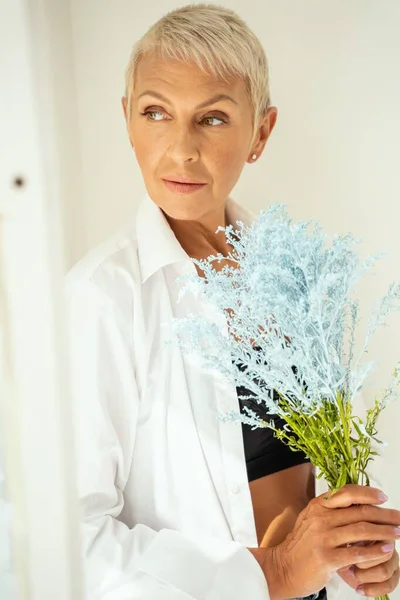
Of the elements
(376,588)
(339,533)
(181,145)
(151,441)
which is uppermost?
(181,145)

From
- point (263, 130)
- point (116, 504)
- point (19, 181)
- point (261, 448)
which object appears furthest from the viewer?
point (263, 130)

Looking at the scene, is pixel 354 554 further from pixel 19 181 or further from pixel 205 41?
pixel 205 41

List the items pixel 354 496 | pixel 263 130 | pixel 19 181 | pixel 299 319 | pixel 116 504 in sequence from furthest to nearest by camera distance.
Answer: pixel 263 130 → pixel 116 504 → pixel 354 496 → pixel 299 319 → pixel 19 181

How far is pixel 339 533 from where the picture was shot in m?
1.31

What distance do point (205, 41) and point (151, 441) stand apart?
82 centimetres

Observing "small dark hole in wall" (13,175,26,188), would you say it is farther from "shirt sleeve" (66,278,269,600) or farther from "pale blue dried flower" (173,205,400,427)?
"shirt sleeve" (66,278,269,600)

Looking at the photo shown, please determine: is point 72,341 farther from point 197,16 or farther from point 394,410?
point 394,410

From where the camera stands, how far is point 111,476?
Answer: 142 cm

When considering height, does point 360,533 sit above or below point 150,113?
below

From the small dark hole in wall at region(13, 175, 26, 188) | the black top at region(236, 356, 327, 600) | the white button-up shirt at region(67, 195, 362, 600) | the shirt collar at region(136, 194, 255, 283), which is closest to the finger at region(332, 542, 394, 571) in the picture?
the white button-up shirt at region(67, 195, 362, 600)

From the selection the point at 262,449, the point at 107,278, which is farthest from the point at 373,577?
the point at 107,278

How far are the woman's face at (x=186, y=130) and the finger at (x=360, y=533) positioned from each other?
698 mm

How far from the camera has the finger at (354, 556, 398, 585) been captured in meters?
1.37

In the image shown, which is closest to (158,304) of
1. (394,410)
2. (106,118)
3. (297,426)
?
(297,426)
